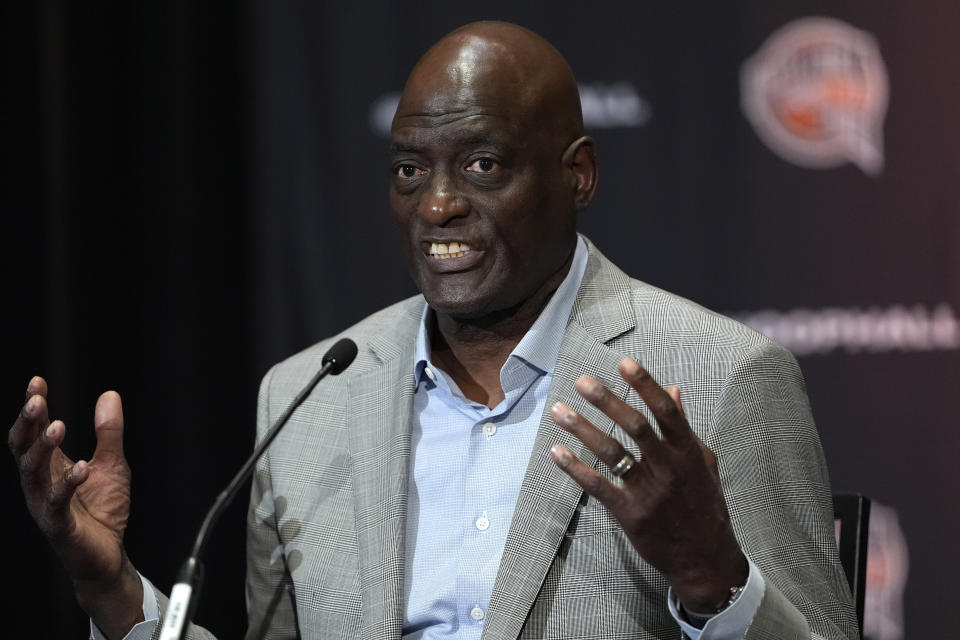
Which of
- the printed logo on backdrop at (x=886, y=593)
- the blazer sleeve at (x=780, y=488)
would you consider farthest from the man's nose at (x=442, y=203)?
the printed logo on backdrop at (x=886, y=593)

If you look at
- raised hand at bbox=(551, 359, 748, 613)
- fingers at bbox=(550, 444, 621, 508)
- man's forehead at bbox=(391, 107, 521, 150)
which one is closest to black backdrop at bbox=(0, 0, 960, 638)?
man's forehead at bbox=(391, 107, 521, 150)

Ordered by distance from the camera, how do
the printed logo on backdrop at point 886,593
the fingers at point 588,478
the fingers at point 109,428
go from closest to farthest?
the fingers at point 588,478, the fingers at point 109,428, the printed logo on backdrop at point 886,593

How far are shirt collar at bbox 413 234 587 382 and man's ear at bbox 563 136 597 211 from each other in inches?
4.7

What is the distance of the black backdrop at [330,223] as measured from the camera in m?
3.25

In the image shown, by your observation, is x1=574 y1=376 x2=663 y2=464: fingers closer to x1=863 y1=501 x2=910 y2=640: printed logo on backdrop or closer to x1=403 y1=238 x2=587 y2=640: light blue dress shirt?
x1=403 y1=238 x2=587 y2=640: light blue dress shirt

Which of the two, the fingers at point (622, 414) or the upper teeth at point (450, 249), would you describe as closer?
the fingers at point (622, 414)

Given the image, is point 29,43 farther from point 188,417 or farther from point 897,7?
point 897,7

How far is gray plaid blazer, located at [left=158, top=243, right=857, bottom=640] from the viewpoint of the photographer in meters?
1.95

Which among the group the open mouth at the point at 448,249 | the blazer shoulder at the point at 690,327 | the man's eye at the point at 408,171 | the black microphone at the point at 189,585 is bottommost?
the black microphone at the point at 189,585

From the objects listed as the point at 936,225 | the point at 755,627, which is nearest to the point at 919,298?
the point at 936,225

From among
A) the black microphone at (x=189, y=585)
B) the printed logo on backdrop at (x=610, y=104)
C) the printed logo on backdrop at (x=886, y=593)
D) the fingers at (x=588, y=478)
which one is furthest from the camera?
the printed logo on backdrop at (x=610, y=104)

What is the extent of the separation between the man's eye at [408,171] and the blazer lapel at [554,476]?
394 mm

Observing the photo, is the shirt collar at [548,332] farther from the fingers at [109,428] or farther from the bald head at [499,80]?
the fingers at [109,428]

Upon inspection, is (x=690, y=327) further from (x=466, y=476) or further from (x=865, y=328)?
(x=865, y=328)
